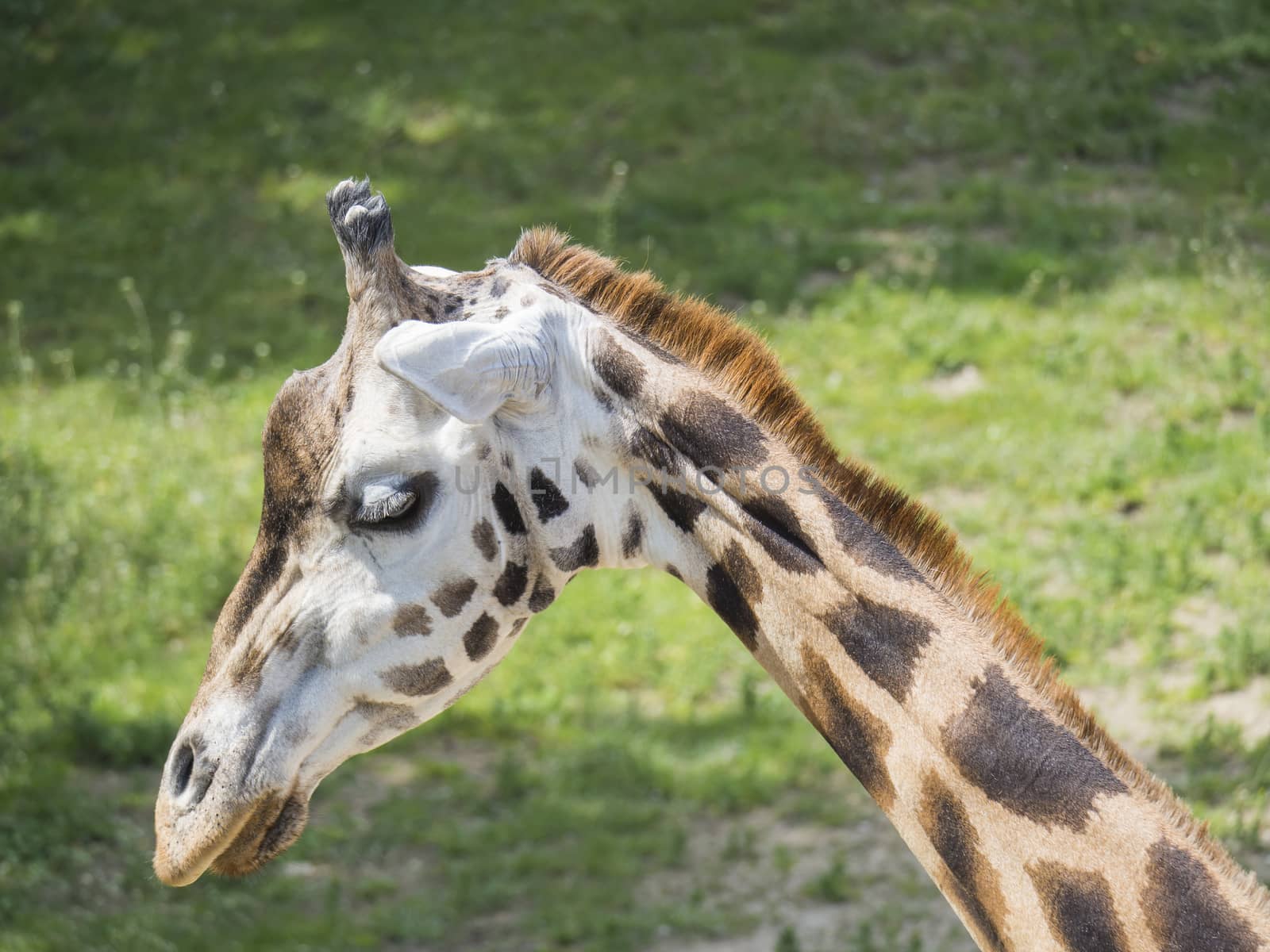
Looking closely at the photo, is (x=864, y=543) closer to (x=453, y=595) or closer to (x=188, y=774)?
(x=453, y=595)

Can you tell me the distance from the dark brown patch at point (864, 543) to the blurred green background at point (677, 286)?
3028 millimetres

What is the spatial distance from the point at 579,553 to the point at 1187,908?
127 cm

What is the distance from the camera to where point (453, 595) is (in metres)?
2.71

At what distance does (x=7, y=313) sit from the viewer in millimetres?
10242

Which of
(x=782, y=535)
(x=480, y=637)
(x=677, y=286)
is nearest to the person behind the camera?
(x=782, y=535)

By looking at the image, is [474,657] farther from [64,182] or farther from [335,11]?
[335,11]

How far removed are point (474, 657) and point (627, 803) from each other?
357 cm

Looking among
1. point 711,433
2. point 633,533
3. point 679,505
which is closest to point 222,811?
point 633,533

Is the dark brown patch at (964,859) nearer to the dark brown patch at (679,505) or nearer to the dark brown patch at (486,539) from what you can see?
the dark brown patch at (679,505)

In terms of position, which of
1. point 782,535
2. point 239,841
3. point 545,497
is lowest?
point 239,841

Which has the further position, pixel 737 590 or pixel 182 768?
pixel 182 768

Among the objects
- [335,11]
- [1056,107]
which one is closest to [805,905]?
[1056,107]

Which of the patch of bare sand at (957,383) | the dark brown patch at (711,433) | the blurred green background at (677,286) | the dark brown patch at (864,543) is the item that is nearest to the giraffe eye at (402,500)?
the dark brown patch at (711,433)

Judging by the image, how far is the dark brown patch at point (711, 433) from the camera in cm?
256
